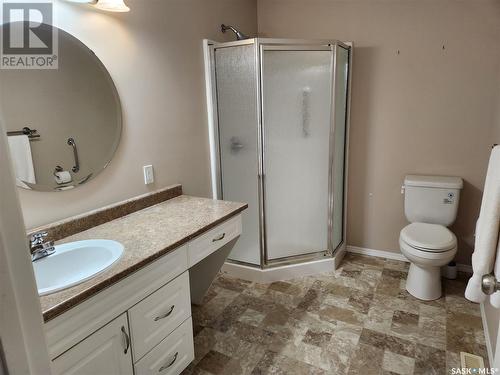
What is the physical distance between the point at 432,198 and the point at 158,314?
7.30 feet

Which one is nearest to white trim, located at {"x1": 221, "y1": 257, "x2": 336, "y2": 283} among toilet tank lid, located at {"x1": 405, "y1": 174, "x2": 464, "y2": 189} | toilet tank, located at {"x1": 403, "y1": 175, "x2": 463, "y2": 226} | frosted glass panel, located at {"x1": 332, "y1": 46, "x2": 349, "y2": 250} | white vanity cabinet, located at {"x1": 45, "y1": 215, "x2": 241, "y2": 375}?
Answer: frosted glass panel, located at {"x1": 332, "y1": 46, "x2": 349, "y2": 250}

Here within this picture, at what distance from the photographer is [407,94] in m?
2.68

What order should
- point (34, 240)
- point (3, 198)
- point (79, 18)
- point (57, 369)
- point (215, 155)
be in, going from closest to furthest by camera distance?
point (3, 198), point (57, 369), point (34, 240), point (79, 18), point (215, 155)

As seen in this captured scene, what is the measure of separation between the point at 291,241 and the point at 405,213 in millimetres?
985

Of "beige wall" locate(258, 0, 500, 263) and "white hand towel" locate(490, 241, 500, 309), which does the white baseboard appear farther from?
"white hand towel" locate(490, 241, 500, 309)

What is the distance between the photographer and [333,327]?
2.13 m

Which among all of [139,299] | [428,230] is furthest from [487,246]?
[428,230]

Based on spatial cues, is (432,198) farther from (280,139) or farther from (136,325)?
(136,325)

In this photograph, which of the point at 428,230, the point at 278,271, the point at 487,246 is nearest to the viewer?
the point at 487,246

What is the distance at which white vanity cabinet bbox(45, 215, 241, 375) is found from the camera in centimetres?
109

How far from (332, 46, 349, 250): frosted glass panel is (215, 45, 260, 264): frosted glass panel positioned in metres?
0.70

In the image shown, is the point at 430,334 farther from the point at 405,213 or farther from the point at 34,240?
the point at 34,240

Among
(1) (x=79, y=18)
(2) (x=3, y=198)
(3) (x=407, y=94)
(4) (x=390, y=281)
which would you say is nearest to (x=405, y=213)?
(4) (x=390, y=281)

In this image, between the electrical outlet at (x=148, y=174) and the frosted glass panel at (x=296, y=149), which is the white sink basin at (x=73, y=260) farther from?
the frosted glass panel at (x=296, y=149)
